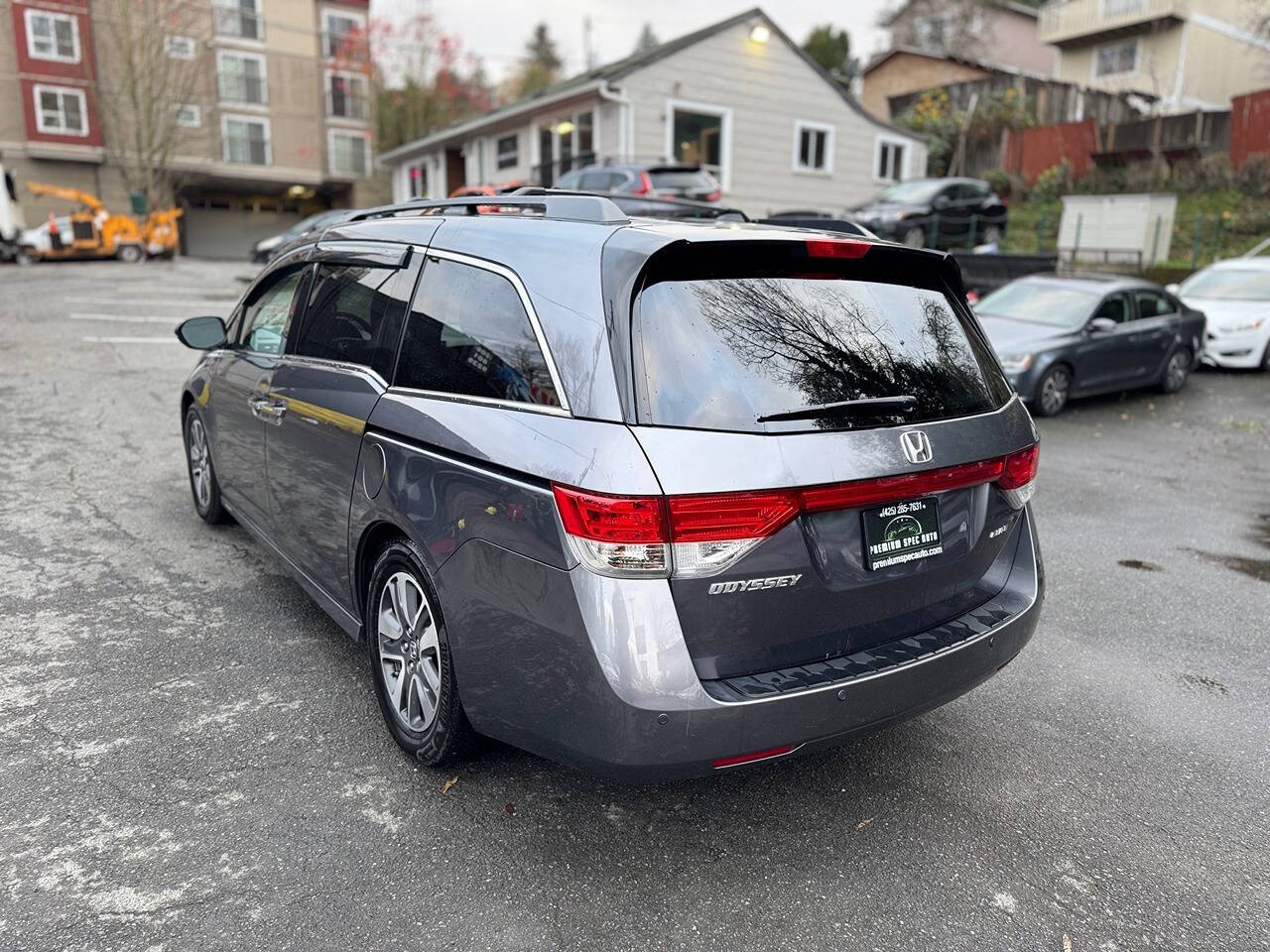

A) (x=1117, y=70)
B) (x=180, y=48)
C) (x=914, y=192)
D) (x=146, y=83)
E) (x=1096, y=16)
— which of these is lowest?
(x=914, y=192)

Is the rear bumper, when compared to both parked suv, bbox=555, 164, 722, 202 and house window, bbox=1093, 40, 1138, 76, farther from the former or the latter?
house window, bbox=1093, 40, 1138, 76

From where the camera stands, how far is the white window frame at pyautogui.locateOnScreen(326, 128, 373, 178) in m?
41.6

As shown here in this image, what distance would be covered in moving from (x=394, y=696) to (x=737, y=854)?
1.26m

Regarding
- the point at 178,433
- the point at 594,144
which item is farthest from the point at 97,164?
the point at 178,433

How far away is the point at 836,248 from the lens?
2.78 metres

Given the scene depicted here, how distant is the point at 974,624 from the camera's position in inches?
114

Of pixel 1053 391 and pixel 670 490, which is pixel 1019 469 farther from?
pixel 1053 391

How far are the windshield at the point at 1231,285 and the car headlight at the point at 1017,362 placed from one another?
620 cm

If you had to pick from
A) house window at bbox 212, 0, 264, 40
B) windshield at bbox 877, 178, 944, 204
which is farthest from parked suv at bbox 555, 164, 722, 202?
house window at bbox 212, 0, 264, 40

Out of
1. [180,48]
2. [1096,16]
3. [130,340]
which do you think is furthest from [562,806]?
[180,48]

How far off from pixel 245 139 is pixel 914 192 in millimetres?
31049

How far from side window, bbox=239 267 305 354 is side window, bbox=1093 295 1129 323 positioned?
370 inches

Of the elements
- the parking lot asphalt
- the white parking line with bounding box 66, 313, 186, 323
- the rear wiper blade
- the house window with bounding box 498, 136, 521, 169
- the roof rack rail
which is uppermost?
the house window with bounding box 498, 136, 521, 169

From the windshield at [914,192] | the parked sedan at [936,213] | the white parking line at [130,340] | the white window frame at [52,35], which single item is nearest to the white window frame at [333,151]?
the white window frame at [52,35]
